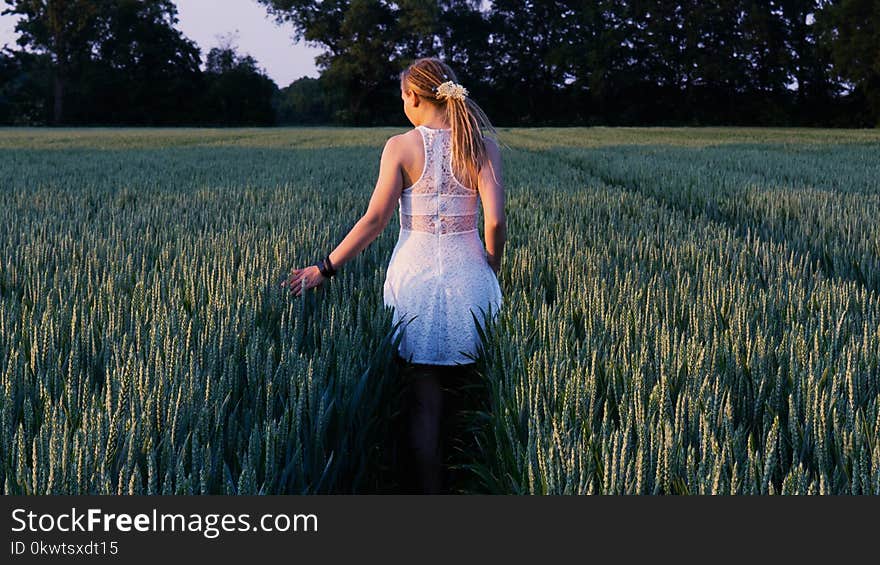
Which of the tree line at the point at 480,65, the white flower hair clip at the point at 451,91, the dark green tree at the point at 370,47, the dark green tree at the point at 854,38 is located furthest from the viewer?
the dark green tree at the point at 370,47

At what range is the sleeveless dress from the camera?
2.48 metres

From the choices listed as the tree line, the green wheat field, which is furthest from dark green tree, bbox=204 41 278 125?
the green wheat field

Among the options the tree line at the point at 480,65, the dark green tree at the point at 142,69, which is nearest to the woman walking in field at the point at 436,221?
the tree line at the point at 480,65

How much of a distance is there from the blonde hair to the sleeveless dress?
6 cm

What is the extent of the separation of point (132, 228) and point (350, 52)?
47.7 metres

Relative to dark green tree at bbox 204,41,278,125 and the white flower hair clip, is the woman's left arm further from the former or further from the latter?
dark green tree at bbox 204,41,278,125

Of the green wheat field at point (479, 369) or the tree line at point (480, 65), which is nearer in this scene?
the green wheat field at point (479, 369)

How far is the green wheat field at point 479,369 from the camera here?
1392 millimetres

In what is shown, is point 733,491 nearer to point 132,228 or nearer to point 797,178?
point 132,228

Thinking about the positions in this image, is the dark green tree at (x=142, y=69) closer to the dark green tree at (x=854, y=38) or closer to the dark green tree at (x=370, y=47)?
the dark green tree at (x=370, y=47)

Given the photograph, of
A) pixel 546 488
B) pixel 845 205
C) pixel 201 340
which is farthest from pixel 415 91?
pixel 845 205

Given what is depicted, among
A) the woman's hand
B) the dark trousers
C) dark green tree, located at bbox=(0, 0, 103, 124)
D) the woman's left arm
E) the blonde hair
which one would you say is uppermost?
dark green tree, located at bbox=(0, 0, 103, 124)

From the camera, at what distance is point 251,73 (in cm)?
5578

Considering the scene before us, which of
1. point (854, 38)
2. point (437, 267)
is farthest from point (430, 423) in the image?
point (854, 38)
